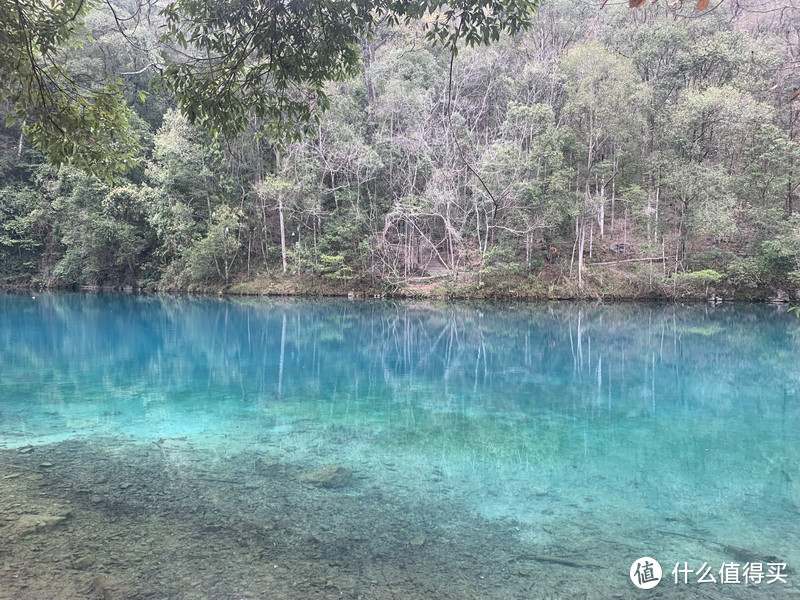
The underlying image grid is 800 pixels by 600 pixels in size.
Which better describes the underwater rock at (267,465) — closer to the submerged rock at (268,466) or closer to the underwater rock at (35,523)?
the submerged rock at (268,466)

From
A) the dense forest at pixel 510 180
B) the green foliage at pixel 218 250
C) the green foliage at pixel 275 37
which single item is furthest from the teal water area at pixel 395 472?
the green foliage at pixel 218 250

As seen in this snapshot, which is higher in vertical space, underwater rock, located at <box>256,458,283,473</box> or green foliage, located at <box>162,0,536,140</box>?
green foliage, located at <box>162,0,536,140</box>

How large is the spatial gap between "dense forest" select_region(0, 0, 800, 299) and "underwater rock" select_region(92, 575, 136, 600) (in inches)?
808

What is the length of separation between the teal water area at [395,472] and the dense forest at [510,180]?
11981mm

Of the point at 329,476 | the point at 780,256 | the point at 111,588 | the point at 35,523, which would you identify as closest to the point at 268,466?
the point at 329,476

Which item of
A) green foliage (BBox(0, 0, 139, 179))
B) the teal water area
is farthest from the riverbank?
green foliage (BBox(0, 0, 139, 179))

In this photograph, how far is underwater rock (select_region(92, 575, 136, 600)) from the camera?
4152mm

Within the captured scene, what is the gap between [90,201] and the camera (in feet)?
108

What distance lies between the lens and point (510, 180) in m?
25.7

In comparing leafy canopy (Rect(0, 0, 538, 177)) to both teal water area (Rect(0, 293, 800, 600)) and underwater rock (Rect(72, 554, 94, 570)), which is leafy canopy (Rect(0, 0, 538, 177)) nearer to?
underwater rock (Rect(72, 554, 94, 570))

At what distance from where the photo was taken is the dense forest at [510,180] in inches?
1004

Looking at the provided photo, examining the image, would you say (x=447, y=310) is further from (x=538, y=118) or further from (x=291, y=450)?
(x=291, y=450)

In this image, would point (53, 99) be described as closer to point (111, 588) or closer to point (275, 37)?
point (275, 37)

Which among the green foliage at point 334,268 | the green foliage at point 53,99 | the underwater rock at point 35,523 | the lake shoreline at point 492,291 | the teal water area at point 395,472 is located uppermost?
the green foliage at point 53,99
